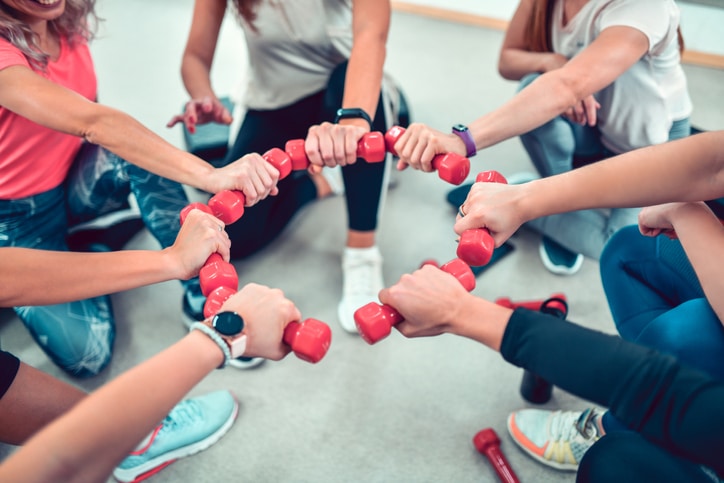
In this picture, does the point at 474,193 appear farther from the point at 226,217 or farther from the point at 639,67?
A: the point at 639,67

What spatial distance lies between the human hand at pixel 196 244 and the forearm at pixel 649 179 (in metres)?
0.50

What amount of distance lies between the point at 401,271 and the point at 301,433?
558 millimetres

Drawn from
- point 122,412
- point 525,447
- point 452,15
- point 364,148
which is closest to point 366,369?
point 525,447

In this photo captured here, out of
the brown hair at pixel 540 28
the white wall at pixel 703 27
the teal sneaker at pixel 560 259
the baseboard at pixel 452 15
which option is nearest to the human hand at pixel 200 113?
the brown hair at pixel 540 28

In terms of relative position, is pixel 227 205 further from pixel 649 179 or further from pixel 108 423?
pixel 649 179

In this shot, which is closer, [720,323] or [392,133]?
[720,323]

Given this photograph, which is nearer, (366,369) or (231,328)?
(231,328)

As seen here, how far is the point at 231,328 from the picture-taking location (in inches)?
25.9

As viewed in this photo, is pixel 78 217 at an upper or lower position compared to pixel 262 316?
lower

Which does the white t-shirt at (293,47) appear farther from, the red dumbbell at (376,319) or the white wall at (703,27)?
the white wall at (703,27)

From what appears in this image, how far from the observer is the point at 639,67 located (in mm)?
1224

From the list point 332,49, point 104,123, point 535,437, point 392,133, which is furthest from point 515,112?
point 104,123

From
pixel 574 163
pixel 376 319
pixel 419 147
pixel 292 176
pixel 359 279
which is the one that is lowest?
pixel 359 279

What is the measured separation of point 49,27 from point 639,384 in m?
1.35
